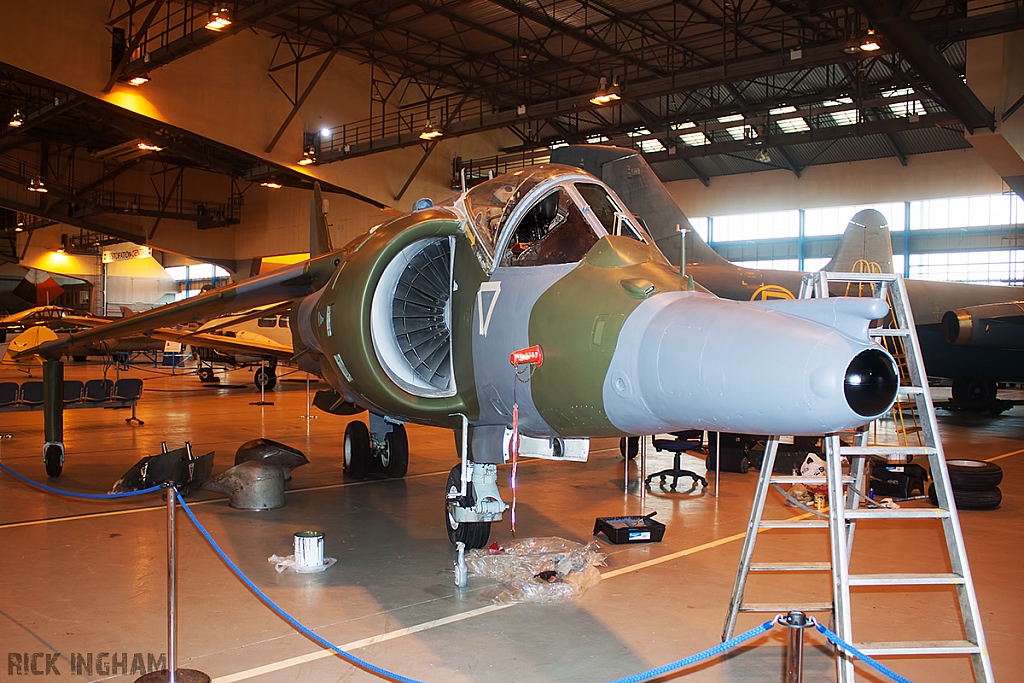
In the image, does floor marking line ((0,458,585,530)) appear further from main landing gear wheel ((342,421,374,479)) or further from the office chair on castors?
the office chair on castors

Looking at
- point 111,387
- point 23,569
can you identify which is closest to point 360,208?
point 111,387

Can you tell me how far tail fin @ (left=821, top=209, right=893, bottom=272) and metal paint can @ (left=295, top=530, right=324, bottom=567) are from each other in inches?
434

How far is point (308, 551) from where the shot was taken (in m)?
5.89

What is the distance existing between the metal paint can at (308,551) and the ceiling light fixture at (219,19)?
1302 cm

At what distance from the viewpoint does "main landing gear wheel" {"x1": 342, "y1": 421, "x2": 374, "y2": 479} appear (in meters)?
9.84

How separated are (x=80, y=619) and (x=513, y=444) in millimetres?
2825

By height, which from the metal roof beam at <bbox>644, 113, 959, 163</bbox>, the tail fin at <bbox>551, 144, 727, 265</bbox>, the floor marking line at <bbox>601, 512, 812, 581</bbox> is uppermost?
the metal roof beam at <bbox>644, 113, 959, 163</bbox>

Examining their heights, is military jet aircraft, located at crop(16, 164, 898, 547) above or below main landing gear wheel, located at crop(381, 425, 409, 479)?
above

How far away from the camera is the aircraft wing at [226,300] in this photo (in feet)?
25.6

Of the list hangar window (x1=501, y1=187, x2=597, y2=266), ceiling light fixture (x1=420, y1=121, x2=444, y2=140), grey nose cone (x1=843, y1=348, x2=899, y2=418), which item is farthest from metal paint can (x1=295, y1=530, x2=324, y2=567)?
ceiling light fixture (x1=420, y1=121, x2=444, y2=140)

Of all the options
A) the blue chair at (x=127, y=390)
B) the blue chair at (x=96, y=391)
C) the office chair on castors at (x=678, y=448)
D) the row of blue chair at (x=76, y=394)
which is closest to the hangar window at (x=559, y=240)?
the office chair on castors at (x=678, y=448)

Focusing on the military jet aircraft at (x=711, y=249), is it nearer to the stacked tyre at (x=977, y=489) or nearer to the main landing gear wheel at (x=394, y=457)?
the stacked tyre at (x=977, y=489)

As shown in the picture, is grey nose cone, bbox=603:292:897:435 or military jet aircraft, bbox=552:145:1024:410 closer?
grey nose cone, bbox=603:292:897:435

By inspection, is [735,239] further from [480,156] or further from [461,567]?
[461,567]
